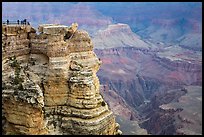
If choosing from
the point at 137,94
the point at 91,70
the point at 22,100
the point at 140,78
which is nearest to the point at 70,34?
the point at 91,70

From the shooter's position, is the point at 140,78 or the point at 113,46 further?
the point at 113,46

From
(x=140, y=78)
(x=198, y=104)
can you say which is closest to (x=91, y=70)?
(x=198, y=104)

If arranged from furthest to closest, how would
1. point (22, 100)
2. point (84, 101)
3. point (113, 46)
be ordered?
1. point (113, 46)
2. point (84, 101)
3. point (22, 100)

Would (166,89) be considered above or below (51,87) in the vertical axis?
below

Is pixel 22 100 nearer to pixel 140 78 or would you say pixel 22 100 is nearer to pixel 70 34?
pixel 70 34

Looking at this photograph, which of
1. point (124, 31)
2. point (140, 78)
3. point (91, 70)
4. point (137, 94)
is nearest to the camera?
point (91, 70)

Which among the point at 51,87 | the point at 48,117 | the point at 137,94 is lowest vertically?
the point at 137,94
